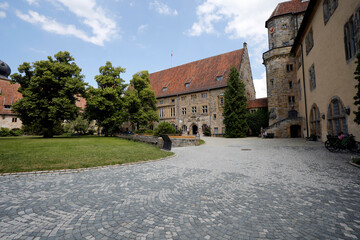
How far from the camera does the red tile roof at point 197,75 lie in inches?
1393

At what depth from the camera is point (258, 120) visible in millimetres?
30234

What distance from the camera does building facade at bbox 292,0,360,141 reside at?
37.8 feet

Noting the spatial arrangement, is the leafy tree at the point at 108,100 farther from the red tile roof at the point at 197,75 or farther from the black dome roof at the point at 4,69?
the black dome roof at the point at 4,69

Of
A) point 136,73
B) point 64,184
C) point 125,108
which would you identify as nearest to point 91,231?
point 64,184

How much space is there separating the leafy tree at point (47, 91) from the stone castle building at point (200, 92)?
18697mm

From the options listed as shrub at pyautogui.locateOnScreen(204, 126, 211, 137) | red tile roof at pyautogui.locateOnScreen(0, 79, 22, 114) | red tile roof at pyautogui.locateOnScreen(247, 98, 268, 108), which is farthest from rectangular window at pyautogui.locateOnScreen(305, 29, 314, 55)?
red tile roof at pyautogui.locateOnScreen(0, 79, 22, 114)

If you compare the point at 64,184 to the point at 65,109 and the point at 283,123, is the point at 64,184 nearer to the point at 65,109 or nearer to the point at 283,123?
the point at 65,109

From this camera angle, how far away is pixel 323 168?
697cm

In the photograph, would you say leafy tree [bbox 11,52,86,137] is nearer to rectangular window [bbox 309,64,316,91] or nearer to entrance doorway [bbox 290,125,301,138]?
rectangular window [bbox 309,64,316,91]

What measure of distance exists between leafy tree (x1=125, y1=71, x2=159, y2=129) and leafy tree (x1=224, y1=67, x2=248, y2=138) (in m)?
12.4

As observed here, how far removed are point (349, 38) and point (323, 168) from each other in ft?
33.4

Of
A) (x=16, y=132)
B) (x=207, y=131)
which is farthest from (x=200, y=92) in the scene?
(x=16, y=132)

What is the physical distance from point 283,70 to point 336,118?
53.7ft

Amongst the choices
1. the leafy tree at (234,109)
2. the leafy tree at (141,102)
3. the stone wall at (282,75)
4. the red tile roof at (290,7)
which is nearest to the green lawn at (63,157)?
the leafy tree at (141,102)
